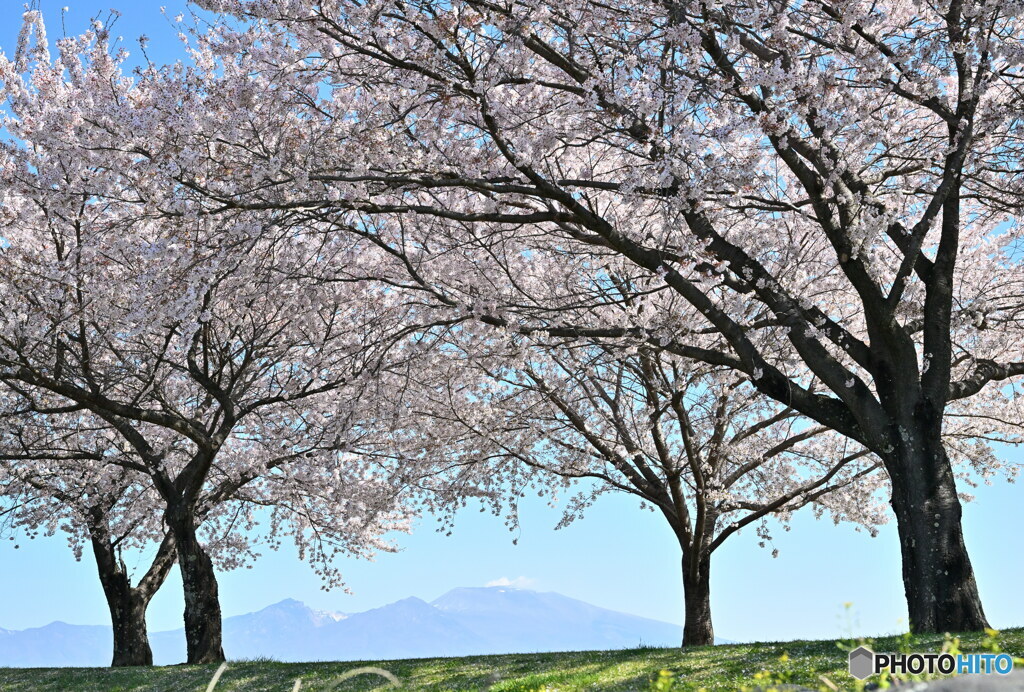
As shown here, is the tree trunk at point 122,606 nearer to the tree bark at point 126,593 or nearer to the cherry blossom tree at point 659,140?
the tree bark at point 126,593

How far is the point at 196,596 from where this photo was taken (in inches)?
696

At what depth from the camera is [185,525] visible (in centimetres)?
1758

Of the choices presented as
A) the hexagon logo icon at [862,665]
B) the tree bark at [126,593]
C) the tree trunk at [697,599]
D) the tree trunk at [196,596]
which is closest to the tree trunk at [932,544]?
the hexagon logo icon at [862,665]

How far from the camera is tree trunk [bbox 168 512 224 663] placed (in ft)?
57.6

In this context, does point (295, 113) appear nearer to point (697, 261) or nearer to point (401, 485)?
point (697, 261)

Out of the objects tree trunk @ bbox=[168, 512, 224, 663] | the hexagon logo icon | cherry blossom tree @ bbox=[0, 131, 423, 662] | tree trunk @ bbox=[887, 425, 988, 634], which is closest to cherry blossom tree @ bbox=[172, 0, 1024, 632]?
tree trunk @ bbox=[887, 425, 988, 634]

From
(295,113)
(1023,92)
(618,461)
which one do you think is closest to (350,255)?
(295,113)

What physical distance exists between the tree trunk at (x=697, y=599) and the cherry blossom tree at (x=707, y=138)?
6477 mm

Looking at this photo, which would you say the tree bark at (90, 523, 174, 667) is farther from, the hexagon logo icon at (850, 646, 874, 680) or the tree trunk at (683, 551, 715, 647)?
the hexagon logo icon at (850, 646, 874, 680)

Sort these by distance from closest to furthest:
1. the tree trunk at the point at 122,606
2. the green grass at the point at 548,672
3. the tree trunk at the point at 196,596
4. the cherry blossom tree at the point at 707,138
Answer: the green grass at the point at 548,672 → the cherry blossom tree at the point at 707,138 → the tree trunk at the point at 196,596 → the tree trunk at the point at 122,606

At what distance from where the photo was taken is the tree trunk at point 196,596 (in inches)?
691

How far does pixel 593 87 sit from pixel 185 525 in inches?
488

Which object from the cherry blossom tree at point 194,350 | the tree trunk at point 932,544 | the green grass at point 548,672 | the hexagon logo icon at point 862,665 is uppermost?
the cherry blossom tree at point 194,350

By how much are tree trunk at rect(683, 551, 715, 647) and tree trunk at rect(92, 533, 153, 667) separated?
12.6 m
